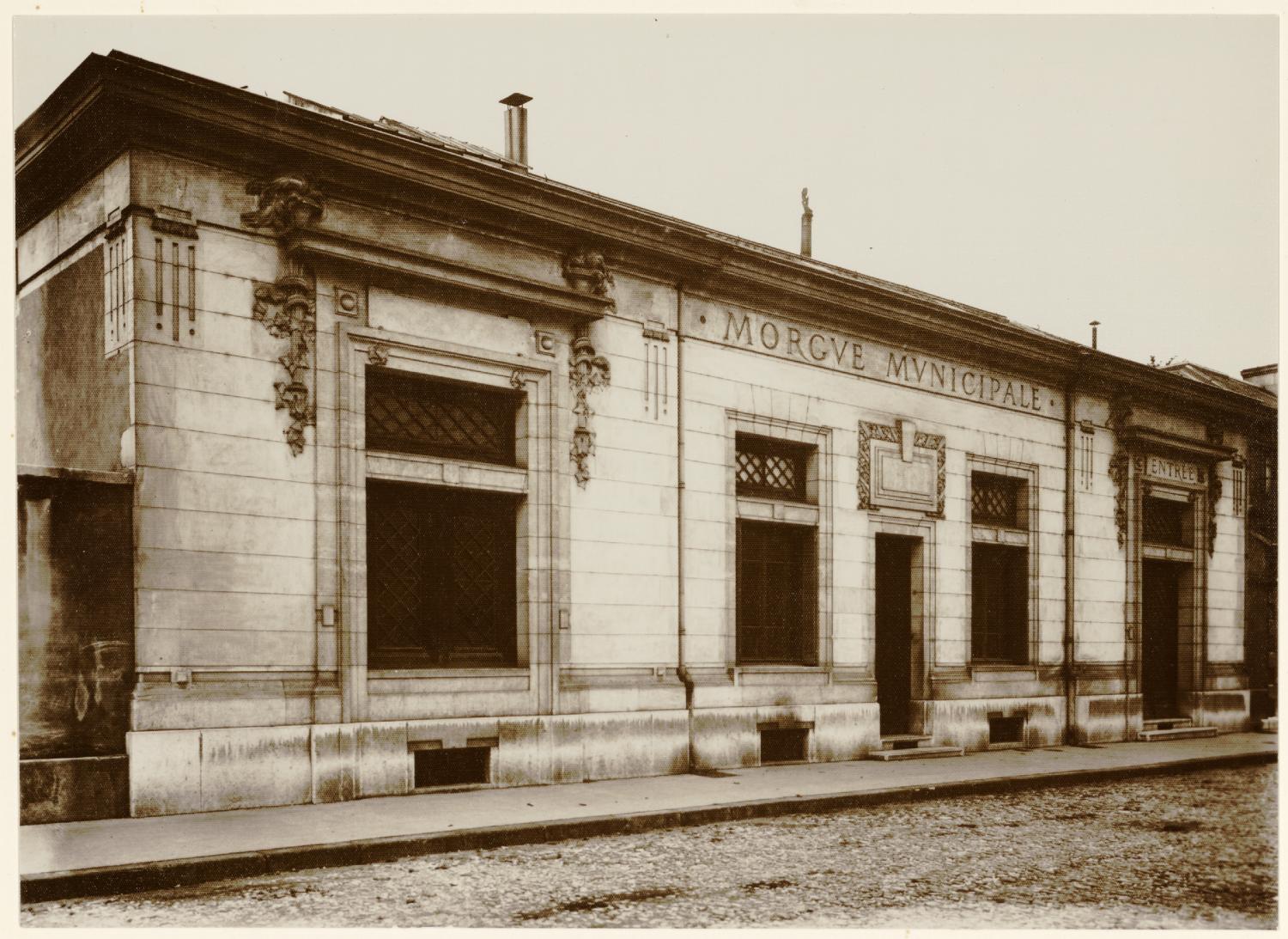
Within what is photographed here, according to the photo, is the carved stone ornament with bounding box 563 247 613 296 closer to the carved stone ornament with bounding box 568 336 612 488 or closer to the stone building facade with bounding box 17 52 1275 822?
the stone building facade with bounding box 17 52 1275 822

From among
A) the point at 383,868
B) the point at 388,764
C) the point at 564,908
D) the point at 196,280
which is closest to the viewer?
the point at 564,908

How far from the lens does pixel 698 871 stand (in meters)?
9.35

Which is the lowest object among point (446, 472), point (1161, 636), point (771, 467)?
point (1161, 636)

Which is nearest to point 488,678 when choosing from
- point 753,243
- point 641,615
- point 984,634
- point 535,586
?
point 535,586

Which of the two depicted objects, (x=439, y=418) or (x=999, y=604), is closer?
(x=439, y=418)

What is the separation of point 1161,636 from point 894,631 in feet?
23.9

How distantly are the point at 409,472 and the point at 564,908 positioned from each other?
5.90m

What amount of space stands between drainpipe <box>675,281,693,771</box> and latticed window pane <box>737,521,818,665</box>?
124 cm

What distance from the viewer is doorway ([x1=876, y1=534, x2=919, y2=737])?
18422mm

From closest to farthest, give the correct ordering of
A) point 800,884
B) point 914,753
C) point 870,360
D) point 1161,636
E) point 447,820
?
point 800,884
point 447,820
point 914,753
point 870,360
point 1161,636

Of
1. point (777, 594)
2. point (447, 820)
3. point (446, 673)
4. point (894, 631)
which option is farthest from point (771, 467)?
point (447, 820)

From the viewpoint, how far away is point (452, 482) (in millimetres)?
13336

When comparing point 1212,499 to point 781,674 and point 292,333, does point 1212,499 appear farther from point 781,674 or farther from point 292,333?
point 292,333

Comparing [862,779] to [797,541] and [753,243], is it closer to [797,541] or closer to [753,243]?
[797,541]
